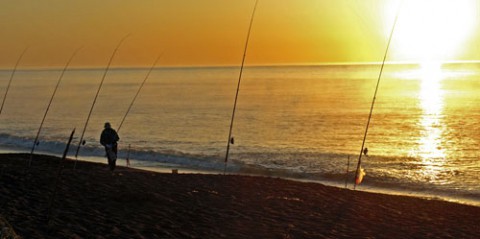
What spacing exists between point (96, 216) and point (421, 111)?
41.0m

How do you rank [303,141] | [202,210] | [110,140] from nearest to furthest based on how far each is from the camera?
[202,210] < [110,140] < [303,141]

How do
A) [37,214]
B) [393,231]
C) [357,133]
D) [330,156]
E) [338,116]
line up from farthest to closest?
[338,116], [357,133], [330,156], [393,231], [37,214]

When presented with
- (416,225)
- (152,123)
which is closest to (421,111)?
(152,123)

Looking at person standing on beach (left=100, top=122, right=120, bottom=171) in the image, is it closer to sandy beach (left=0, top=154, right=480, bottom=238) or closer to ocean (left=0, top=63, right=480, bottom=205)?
sandy beach (left=0, top=154, right=480, bottom=238)

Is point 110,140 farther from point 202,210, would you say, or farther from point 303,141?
point 303,141

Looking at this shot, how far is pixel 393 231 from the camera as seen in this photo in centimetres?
985

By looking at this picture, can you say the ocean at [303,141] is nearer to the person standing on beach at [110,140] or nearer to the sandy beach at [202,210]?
the sandy beach at [202,210]

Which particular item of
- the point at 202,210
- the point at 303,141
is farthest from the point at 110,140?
the point at 303,141

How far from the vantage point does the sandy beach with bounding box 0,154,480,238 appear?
8.04 m

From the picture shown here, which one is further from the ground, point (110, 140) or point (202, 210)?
point (110, 140)

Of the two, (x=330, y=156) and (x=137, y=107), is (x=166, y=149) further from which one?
(x=137, y=107)

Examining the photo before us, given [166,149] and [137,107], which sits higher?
[137,107]

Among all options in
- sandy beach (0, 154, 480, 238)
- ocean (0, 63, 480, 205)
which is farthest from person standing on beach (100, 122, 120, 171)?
ocean (0, 63, 480, 205)

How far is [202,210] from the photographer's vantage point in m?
9.84
